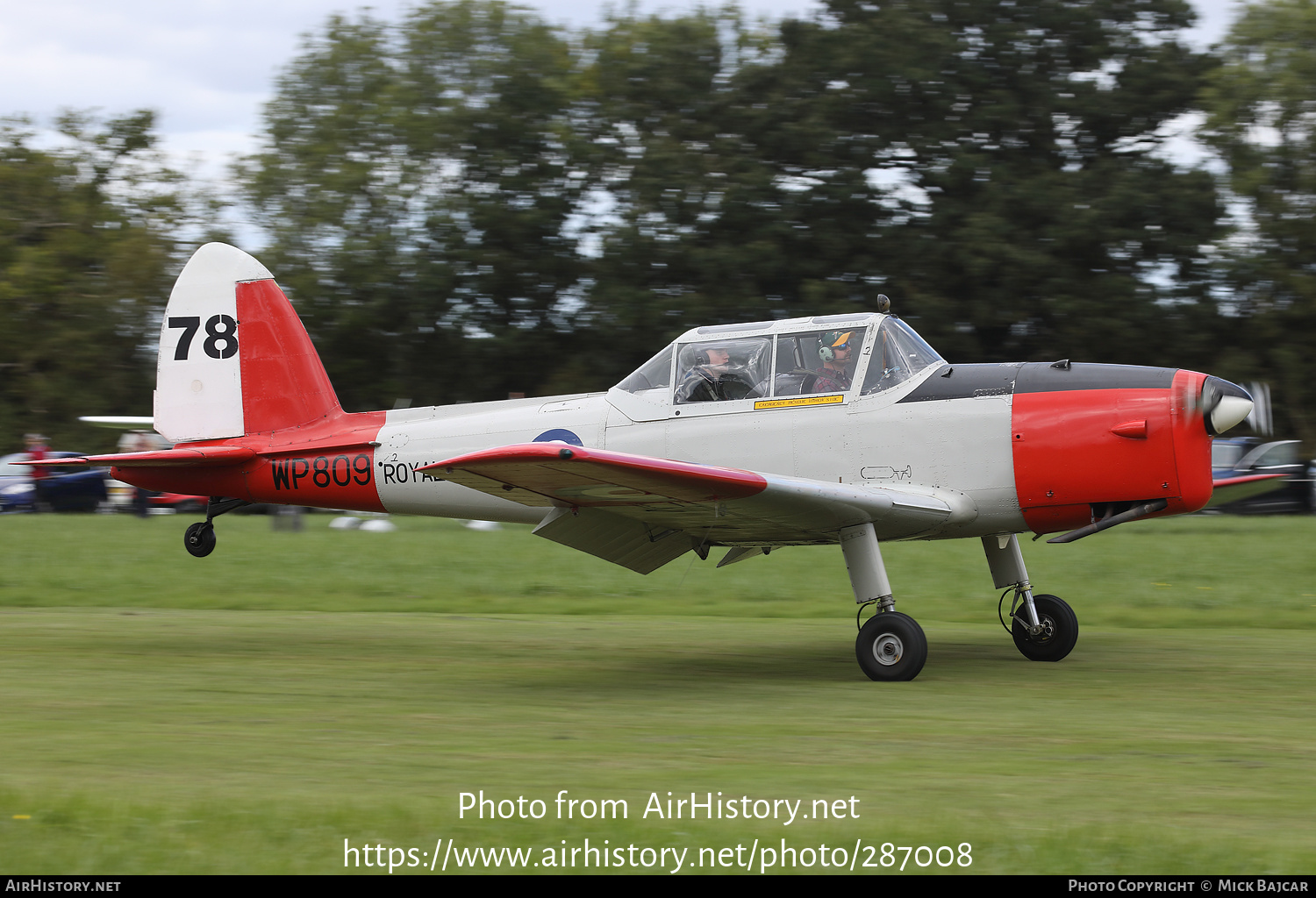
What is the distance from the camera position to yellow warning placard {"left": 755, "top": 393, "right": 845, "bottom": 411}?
Answer: 9070 millimetres

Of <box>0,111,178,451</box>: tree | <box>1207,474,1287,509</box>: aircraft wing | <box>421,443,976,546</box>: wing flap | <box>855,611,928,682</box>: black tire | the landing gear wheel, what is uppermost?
<box>421,443,976,546</box>: wing flap

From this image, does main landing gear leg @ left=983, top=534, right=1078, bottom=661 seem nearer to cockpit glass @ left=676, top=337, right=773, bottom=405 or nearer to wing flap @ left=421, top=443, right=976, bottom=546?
wing flap @ left=421, top=443, right=976, bottom=546

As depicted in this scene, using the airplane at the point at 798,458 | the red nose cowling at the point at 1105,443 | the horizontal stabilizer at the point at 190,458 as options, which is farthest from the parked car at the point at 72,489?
the red nose cowling at the point at 1105,443

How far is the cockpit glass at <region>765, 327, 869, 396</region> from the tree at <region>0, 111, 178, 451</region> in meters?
33.3

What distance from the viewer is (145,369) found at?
132 feet

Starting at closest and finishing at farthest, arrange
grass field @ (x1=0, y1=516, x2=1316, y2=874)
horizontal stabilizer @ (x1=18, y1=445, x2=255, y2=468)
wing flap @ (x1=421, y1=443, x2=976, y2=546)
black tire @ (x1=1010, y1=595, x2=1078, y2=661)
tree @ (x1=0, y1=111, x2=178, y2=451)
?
grass field @ (x1=0, y1=516, x2=1316, y2=874)
wing flap @ (x1=421, y1=443, x2=976, y2=546)
black tire @ (x1=1010, y1=595, x2=1078, y2=661)
horizontal stabilizer @ (x1=18, y1=445, x2=255, y2=468)
tree @ (x1=0, y1=111, x2=178, y2=451)

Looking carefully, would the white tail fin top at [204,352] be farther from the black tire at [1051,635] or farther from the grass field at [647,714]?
the black tire at [1051,635]

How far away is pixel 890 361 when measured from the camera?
356 inches

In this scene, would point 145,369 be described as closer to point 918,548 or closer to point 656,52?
point 656,52

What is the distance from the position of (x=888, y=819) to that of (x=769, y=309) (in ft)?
90.0

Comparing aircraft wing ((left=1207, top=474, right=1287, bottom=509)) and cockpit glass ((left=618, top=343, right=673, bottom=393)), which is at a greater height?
cockpit glass ((left=618, top=343, right=673, bottom=393))

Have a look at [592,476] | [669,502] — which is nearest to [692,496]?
[669,502]

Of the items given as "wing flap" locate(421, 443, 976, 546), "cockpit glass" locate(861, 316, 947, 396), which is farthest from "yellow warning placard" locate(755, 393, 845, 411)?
"wing flap" locate(421, 443, 976, 546)

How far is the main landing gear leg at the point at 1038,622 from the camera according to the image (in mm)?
9391
